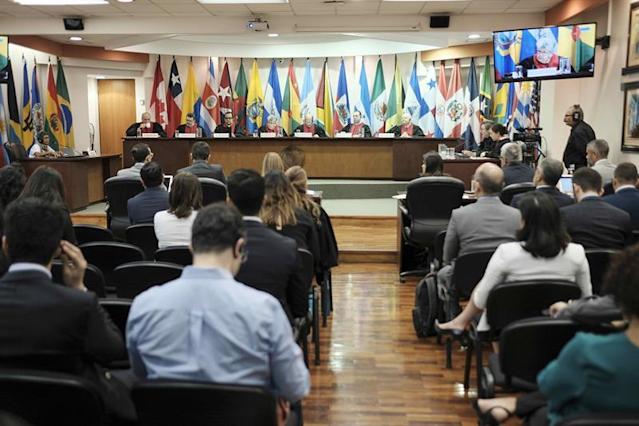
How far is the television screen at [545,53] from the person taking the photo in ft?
22.6

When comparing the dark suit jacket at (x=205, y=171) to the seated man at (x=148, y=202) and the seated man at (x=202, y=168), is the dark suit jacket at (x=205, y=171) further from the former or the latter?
the seated man at (x=148, y=202)

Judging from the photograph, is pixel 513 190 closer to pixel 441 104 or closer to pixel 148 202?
pixel 148 202

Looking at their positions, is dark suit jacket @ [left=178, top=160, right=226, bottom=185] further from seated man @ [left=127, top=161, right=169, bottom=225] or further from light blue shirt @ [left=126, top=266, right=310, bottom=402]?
light blue shirt @ [left=126, top=266, right=310, bottom=402]

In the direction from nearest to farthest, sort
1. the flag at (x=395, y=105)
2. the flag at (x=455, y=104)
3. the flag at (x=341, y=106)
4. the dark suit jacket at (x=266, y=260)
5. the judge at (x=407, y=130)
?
the dark suit jacket at (x=266, y=260), the judge at (x=407, y=130), the flag at (x=455, y=104), the flag at (x=395, y=105), the flag at (x=341, y=106)

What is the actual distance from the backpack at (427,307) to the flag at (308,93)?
9899 millimetres

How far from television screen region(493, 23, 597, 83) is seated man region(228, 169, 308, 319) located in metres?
5.42

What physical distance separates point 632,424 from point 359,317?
3.62 metres

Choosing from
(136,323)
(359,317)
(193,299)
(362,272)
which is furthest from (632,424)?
(362,272)

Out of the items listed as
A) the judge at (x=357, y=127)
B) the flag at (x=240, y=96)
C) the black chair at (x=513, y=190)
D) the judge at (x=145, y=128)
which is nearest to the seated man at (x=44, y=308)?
the black chair at (x=513, y=190)

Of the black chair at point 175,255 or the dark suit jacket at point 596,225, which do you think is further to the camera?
the dark suit jacket at point 596,225

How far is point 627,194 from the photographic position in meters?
4.27

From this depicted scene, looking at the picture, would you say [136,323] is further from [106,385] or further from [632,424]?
[632,424]

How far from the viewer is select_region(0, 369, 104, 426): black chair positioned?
160 cm

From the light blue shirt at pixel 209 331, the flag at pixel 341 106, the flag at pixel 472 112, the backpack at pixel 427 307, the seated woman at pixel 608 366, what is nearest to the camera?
the seated woman at pixel 608 366
